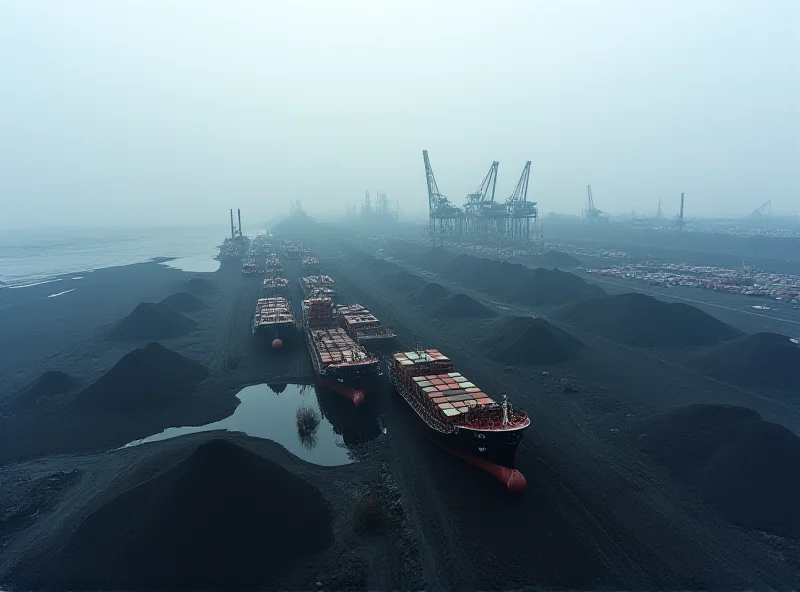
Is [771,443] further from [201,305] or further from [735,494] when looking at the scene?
[201,305]

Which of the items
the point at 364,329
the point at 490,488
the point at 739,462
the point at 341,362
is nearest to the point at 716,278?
the point at 364,329

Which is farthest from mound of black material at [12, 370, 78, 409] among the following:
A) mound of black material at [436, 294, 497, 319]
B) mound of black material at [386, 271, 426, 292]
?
mound of black material at [386, 271, 426, 292]

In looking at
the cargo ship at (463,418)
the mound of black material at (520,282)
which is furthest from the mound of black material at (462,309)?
the cargo ship at (463,418)

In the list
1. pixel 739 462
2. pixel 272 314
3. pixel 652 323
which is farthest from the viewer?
pixel 272 314

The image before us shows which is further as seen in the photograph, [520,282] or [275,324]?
[520,282]

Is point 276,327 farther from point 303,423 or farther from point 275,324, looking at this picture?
point 303,423

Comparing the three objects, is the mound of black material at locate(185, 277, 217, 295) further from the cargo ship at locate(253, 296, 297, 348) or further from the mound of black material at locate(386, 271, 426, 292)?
the mound of black material at locate(386, 271, 426, 292)
